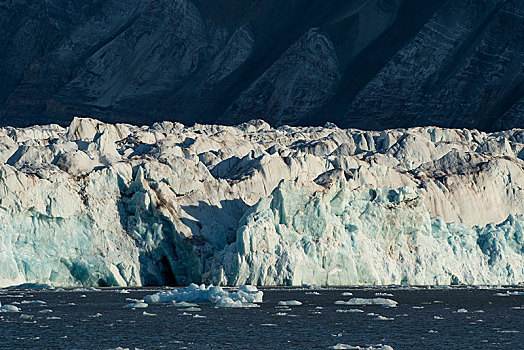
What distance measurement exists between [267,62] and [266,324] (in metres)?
131

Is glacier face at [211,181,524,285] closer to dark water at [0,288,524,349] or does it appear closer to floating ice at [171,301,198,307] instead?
dark water at [0,288,524,349]

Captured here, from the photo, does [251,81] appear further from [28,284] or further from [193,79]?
[28,284]

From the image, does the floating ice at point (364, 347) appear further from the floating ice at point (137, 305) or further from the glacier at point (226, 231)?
the glacier at point (226, 231)

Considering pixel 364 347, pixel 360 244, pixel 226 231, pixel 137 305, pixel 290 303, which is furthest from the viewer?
pixel 226 231

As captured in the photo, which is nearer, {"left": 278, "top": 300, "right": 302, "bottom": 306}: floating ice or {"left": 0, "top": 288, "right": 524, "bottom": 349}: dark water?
{"left": 0, "top": 288, "right": 524, "bottom": 349}: dark water

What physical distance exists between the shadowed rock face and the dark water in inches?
3466

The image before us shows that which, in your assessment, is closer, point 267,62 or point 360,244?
point 360,244

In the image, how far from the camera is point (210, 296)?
134 feet

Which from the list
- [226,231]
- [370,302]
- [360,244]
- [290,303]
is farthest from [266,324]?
[226,231]

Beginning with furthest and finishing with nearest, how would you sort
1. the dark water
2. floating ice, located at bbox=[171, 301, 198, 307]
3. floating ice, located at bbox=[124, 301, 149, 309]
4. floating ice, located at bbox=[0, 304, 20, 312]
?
1. floating ice, located at bbox=[171, 301, 198, 307]
2. floating ice, located at bbox=[124, 301, 149, 309]
3. floating ice, located at bbox=[0, 304, 20, 312]
4. the dark water

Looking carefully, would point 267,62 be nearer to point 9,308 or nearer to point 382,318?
point 9,308

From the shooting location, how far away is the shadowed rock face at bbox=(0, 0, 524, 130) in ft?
433

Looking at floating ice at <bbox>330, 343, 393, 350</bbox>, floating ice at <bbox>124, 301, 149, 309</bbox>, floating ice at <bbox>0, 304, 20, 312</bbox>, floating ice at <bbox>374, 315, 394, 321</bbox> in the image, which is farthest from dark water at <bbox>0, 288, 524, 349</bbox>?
floating ice at <bbox>0, 304, 20, 312</bbox>

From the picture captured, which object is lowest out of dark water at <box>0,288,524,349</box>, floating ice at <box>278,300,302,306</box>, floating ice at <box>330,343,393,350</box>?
floating ice at <box>330,343,393,350</box>
